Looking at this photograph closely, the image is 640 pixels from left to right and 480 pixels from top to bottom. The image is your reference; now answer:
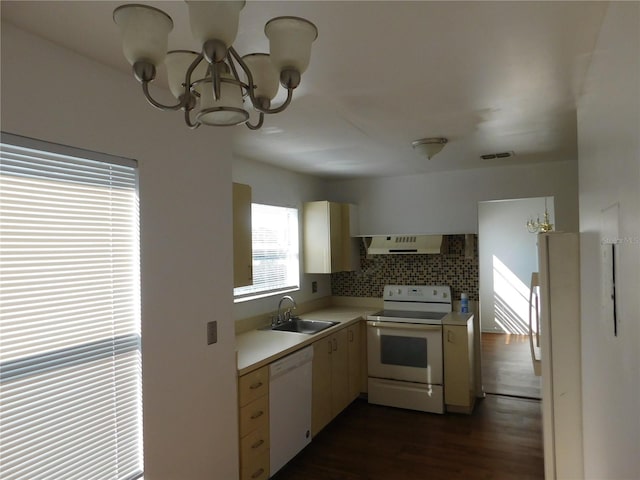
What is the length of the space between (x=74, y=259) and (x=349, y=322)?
9.14 ft

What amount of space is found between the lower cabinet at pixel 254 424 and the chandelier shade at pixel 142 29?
1990 millimetres

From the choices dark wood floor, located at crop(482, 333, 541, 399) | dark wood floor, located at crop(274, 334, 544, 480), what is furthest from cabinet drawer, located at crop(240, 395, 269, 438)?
dark wood floor, located at crop(482, 333, 541, 399)

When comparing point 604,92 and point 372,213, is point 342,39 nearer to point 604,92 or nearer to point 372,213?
point 604,92

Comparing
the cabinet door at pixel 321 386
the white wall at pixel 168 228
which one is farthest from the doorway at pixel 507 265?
the white wall at pixel 168 228

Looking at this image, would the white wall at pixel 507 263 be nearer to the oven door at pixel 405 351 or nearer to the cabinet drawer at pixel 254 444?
the oven door at pixel 405 351

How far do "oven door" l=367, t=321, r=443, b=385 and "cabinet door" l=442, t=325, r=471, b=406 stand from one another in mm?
67

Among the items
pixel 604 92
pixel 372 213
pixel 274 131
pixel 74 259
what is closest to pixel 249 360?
pixel 74 259

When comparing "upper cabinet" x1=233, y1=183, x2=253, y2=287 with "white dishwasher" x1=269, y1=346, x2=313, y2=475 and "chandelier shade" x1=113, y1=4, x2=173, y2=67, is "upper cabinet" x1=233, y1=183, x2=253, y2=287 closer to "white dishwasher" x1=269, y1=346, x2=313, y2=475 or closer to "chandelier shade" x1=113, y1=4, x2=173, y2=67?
"white dishwasher" x1=269, y1=346, x2=313, y2=475

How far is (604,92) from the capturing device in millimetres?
1545

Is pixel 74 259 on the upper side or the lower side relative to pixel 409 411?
upper

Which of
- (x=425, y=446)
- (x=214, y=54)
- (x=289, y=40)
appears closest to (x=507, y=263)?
(x=425, y=446)

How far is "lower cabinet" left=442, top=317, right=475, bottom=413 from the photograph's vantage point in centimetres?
389

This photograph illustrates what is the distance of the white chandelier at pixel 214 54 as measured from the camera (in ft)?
3.09

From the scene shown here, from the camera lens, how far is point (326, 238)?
14.4 ft
